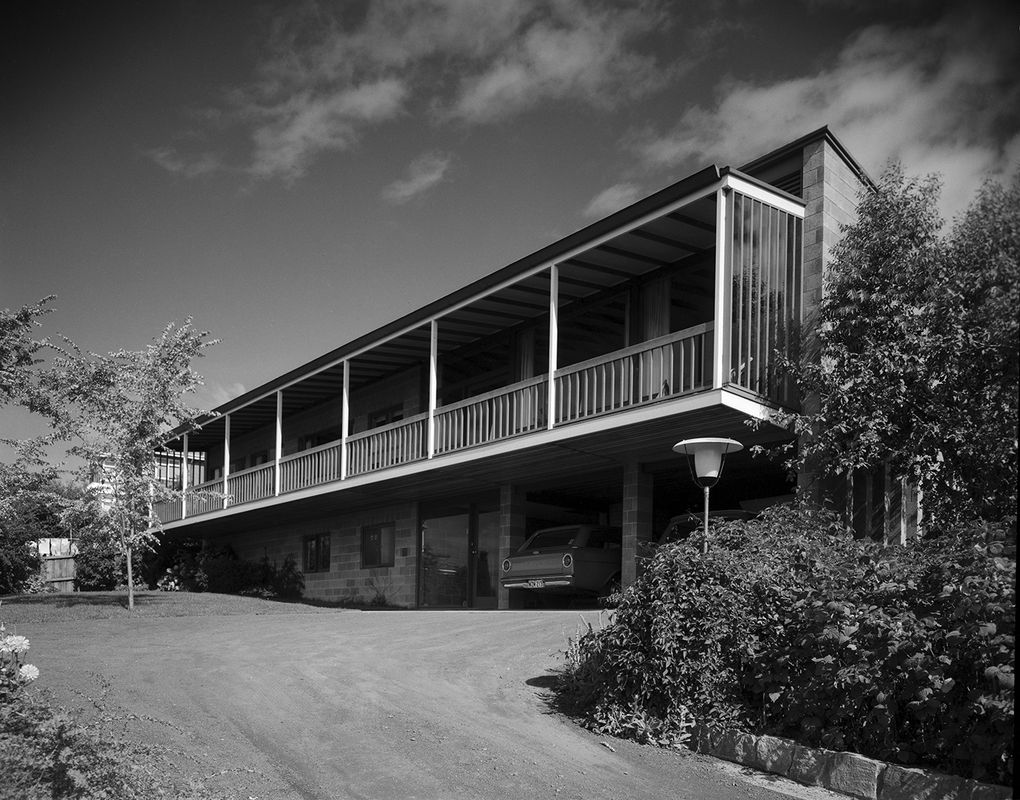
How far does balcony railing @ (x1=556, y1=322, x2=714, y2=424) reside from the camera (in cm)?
1334

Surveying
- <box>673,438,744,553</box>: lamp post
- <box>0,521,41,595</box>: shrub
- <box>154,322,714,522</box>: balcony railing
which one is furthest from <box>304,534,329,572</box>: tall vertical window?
<box>673,438,744,553</box>: lamp post

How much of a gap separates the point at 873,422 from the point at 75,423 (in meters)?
13.8

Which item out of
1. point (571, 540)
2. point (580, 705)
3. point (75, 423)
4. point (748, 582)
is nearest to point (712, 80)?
point (748, 582)

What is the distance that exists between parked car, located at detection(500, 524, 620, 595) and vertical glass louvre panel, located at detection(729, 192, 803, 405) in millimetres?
4631

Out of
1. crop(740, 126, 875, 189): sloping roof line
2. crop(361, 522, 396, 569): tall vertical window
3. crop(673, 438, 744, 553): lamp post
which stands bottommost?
crop(361, 522, 396, 569): tall vertical window

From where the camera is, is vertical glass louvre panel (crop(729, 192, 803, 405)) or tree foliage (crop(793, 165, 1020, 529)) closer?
tree foliage (crop(793, 165, 1020, 529))

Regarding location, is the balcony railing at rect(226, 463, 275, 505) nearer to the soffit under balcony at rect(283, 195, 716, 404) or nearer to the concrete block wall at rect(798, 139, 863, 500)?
the soffit under balcony at rect(283, 195, 716, 404)

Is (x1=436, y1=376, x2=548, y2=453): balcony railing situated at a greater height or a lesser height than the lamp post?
greater

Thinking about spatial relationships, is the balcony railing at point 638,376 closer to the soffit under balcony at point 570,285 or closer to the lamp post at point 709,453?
the soffit under balcony at point 570,285

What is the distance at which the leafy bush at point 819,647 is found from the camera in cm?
591

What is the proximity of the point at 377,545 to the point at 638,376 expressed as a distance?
11.5 meters

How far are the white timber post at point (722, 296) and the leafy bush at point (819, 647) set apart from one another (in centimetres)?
356

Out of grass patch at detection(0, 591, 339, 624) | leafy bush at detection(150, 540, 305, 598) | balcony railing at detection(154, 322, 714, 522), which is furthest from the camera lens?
leafy bush at detection(150, 540, 305, 598)

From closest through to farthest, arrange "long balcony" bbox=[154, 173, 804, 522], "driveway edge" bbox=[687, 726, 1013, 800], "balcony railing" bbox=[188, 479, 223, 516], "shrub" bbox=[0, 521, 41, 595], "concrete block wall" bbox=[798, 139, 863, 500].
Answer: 1. "driveway edge" bbox=[687, 726, 1013, 800]
2. "long balcony" bbox=[154, 173, 804, 522]
3. "concrete block wall" bbox=[798, 139, 863, 500]
4. "balcony railing" bbox=[188, 479, 223, 516]
5. "shrub" bbox=[0, 521, 41, 595]
